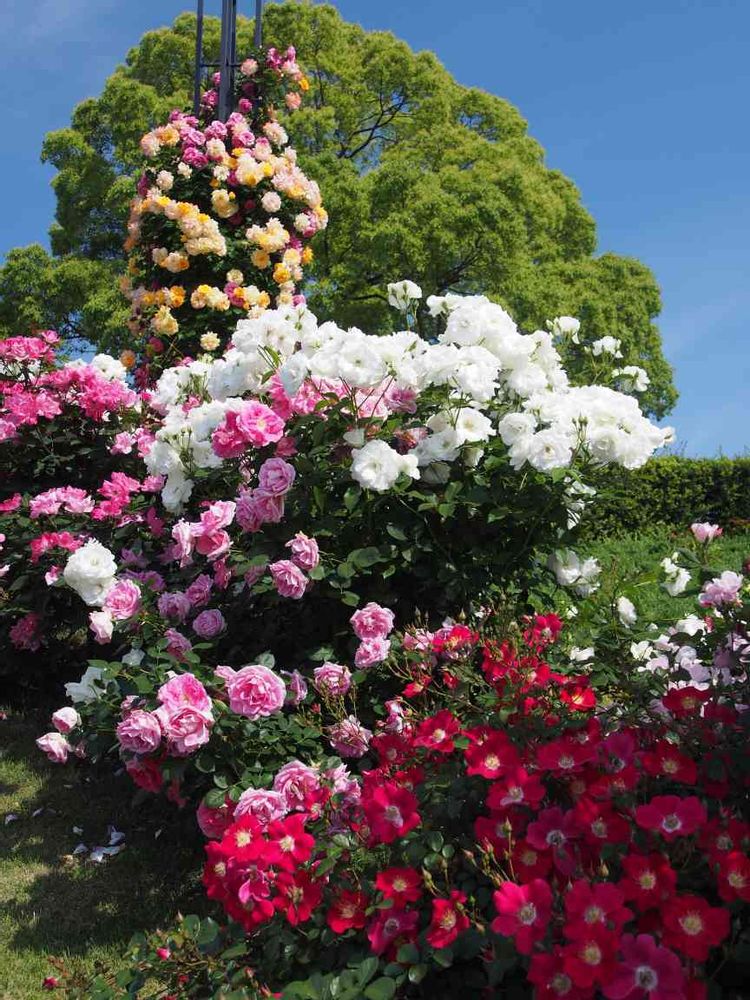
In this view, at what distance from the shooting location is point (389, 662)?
2895 millimetres

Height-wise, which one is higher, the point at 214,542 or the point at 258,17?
the point at 258,17

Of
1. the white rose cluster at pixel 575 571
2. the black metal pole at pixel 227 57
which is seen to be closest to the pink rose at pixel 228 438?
the white rose cluster at pixel 575 571

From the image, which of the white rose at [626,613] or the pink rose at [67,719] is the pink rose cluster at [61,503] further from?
the white rose at [626,613]

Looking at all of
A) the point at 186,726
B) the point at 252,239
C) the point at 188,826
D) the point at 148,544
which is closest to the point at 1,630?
the point at 148,544

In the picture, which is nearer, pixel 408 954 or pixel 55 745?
pixel 408 954

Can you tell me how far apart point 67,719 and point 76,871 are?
0.68 meters

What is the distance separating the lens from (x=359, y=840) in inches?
85.2

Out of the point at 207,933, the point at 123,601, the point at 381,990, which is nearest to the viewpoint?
the point at 381,990

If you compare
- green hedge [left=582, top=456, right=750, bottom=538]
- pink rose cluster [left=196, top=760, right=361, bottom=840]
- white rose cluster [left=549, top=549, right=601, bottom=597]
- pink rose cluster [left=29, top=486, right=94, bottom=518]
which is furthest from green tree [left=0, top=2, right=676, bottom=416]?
pink rose cluster [left=196, top=760, right=361, bottom=840]

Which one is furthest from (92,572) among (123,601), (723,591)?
(723,591)

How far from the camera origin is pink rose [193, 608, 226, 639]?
321cm

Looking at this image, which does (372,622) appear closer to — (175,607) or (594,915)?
(175,607)

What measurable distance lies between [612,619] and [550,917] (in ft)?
4.36

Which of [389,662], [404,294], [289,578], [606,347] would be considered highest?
[404,294]
